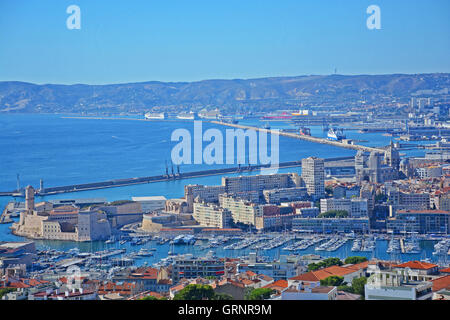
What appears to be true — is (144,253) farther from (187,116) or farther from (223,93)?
(223,93)

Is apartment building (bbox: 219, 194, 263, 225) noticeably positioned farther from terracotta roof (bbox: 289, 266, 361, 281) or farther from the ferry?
the ferry

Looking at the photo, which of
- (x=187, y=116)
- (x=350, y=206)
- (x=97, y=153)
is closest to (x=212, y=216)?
(x=350, y=206)

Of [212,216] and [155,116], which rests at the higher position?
[155,116]

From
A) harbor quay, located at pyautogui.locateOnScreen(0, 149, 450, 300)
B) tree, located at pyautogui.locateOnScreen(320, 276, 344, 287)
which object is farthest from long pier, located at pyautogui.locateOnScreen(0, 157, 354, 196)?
tree, located at pyautogui.locateOnScreen(320, 276, 344, 287)

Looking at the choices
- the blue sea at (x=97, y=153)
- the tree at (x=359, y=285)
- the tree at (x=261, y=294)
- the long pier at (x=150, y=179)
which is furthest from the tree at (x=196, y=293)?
the long pier at (x=150, y=179)

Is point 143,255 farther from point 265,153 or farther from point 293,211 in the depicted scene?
point 265,153

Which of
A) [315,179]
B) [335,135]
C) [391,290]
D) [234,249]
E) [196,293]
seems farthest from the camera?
[335,135]
